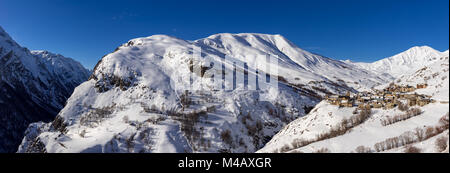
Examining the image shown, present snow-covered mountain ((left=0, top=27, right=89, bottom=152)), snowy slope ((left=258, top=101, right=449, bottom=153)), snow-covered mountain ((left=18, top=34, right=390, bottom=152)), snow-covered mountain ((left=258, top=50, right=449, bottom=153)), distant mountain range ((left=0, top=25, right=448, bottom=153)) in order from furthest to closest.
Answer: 1. snow-covered mountain ((left=0, top=27, right=89, bottom=152))
2. snow-covered mountain ((left=18, top=34, right=390, bottom=152))
3. distant mountain range ((left=0, top=25, right=448, bottom=153))
4. snowy slope ((left=258, top=101, right=449, bottom=153))
5. snow-covered mountain ((left=258, top=50, right=449, bottom=153))

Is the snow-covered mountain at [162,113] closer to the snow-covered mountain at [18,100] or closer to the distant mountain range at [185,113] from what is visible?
the distant mountain range at [185,113]

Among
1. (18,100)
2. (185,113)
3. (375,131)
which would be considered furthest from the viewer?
(18,100)

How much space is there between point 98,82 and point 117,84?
8.58 meters

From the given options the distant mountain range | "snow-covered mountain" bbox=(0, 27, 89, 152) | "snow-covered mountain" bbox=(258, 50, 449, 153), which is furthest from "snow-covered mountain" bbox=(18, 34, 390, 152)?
"snow-covered mountain" bbox=(0, 27, 89, 152)

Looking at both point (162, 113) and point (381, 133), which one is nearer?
point (381, 133)

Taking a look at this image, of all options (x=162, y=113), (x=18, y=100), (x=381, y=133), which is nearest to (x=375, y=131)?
(x=381, y=133)

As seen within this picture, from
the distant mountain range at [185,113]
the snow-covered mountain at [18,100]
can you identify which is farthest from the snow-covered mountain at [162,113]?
the snow-covered mountain at [18,100]

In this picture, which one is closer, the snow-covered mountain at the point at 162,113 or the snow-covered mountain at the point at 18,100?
the snow-covered mountain at the point at 162,113

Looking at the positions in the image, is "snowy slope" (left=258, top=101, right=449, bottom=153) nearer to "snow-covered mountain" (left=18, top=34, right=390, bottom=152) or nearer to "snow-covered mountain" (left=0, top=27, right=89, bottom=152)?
"snow-covered mountain" (left=18, top=34, right=390, bottom=152)

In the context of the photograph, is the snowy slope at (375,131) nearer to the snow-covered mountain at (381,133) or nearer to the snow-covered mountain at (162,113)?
the snow-covered mountain at (381,133)

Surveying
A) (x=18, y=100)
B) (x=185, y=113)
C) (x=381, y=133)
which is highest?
(x=18, y=100)

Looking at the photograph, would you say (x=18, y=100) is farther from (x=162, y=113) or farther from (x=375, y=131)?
(x=375, y=131)

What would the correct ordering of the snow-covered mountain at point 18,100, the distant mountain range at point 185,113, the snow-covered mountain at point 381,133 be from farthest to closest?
the snow-covered mountain at point 18,100, the distant mountain range at point 185,113, the snow-covered mountain at point 381,133

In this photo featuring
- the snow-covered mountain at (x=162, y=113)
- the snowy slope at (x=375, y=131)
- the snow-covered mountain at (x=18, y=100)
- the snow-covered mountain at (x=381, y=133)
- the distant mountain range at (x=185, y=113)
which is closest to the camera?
the snow-covered mountain at (x=381, y=133)
